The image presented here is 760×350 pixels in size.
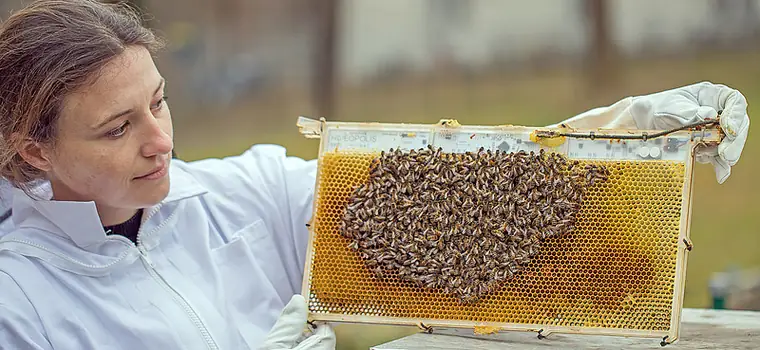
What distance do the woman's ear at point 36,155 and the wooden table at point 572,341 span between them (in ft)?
3.59

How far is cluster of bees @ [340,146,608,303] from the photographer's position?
2.04 meters

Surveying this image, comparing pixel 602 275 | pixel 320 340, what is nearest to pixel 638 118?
pixel 602 275

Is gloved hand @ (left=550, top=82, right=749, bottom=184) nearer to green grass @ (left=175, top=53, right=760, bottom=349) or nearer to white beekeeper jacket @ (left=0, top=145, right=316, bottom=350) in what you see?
white beekeeper jacket @ (left=0, top=145, right=316, bottom=350)

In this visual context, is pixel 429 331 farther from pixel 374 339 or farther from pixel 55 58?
pixel 374 339

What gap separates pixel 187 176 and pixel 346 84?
4.31 m

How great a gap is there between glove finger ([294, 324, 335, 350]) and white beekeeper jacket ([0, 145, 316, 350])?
0.91ft

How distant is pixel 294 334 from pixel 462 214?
1.90ft

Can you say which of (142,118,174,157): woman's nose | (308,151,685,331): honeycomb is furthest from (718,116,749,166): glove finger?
(142,118,174,157): woman's nose

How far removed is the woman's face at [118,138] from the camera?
202cm

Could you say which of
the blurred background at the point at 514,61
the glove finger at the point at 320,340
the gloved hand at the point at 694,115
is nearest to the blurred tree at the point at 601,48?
the blurred background at the point at 514,61

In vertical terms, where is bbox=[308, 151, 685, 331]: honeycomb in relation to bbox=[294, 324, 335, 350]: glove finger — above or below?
above

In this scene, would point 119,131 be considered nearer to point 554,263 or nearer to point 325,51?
point 554,263

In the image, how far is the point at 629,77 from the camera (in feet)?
19.8

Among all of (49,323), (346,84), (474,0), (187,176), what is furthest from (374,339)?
(49,323)
